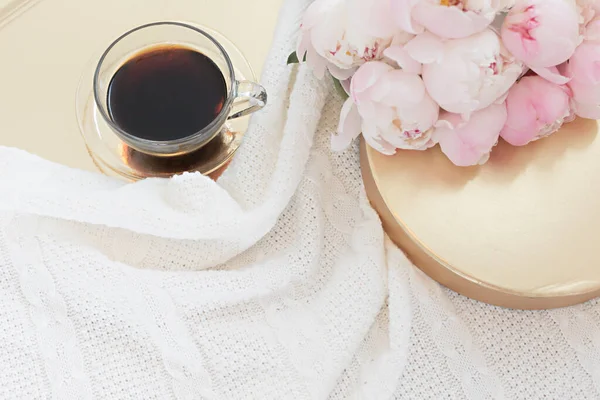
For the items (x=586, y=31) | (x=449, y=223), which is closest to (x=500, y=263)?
(x=449, y=223)

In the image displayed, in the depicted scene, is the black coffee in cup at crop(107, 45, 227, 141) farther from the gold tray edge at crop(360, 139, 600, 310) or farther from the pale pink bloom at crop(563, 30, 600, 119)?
the pale pink bloom at crop(563, 30, 600, 119)

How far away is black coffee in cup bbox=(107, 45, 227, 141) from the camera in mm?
495

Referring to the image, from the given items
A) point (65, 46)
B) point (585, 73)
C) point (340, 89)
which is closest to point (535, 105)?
point (585, 73)

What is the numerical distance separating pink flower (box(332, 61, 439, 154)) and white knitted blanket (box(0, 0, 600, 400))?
0.26 ft

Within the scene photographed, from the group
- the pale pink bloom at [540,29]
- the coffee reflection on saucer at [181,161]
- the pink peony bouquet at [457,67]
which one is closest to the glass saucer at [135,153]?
the coffee reflection on saucer at [181,161]

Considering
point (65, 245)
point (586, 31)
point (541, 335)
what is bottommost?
point (541, 335)

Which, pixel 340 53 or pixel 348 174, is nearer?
pixel 340 53

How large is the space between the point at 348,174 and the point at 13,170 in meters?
0.25

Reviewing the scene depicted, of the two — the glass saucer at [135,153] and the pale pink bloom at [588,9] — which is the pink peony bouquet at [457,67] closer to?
the pale pink bloom at [588,9]

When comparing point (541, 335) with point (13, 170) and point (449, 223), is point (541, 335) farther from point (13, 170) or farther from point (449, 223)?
point (13, 170)

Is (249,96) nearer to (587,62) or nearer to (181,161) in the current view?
(181,161)

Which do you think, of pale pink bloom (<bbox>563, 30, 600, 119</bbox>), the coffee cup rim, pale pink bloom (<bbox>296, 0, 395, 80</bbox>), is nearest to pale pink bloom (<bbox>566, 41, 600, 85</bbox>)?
pale pink bloom (<bbox>563, 30, 600, 119</bbox>)

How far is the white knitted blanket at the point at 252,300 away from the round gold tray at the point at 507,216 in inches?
1.3

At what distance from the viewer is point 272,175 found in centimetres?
49
